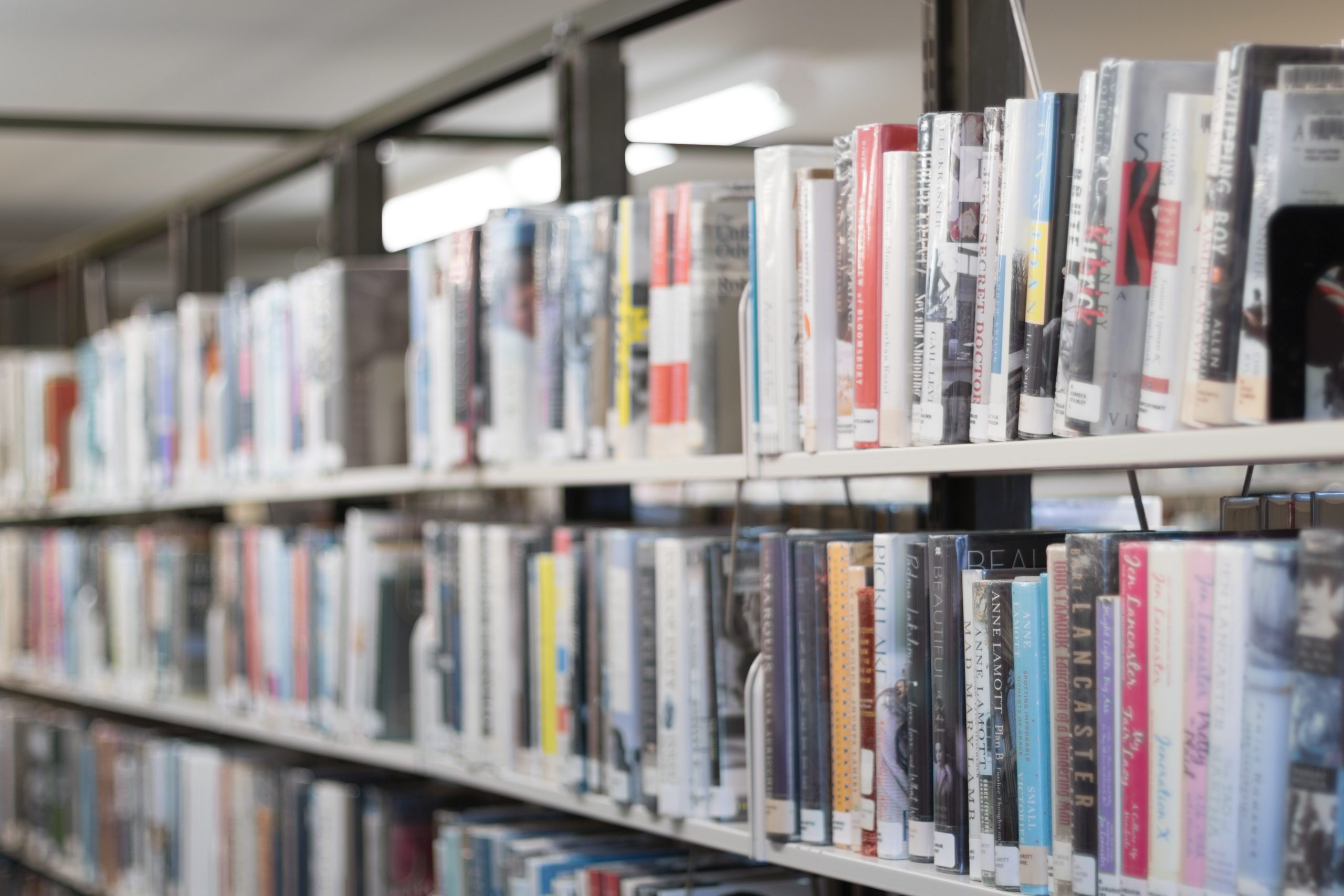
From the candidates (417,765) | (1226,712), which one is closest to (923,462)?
(1226,712)

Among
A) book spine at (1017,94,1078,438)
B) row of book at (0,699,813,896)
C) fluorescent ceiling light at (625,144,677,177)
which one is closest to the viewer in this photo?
book spine at (1017,94,1078,438)

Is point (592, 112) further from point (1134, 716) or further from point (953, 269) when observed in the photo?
point (1134, 716)

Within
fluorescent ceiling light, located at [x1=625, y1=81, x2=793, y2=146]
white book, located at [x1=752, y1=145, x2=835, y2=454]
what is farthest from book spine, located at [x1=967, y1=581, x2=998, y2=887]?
fluorescent ceiling light, located at [x1=625, y1=81, x2=793, y2=146]

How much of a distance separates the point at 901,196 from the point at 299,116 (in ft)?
12.5

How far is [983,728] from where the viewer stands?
4.24 ft

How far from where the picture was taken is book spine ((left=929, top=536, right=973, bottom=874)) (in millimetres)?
1323

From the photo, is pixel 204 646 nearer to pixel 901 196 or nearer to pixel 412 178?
pixel 901 196

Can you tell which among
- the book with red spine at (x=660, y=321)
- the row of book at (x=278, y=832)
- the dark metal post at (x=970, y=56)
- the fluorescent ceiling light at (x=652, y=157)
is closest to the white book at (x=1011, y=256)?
the dark metal post at (x=970, y=56)

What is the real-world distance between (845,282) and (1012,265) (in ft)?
0.75

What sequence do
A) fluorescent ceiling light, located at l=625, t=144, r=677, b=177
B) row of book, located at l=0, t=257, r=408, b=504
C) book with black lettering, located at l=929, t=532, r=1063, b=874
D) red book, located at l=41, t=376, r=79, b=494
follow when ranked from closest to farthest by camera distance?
book with black lettering, located at l=929, t=532, r=1063, b=874 < row of book, located at l=0, t=257, r=408, b=504 < red book, located at l=41, t=376, r=79, b=494 < fluorescent ceiling light, located at l=625, t=144, r=677, b=177

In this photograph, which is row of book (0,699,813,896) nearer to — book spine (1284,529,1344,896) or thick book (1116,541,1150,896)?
thick book (1116,541,1150,896)

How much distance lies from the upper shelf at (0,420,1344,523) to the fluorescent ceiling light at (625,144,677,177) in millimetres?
2868

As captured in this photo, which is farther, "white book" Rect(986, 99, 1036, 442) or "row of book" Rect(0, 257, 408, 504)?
"row of book" Rect(0, 257, 408, 504)

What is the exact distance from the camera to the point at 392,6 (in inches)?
145
